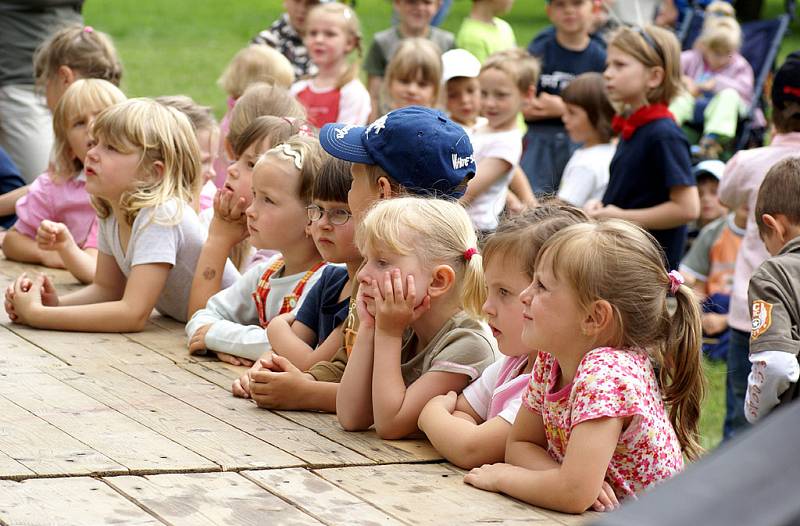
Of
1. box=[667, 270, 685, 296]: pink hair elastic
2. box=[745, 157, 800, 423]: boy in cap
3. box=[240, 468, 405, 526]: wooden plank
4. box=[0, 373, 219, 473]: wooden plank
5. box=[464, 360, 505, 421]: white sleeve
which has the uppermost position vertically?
box=[667, 270, 685, 296]: pink hair elastic

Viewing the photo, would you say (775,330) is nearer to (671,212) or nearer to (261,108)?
(671,212)

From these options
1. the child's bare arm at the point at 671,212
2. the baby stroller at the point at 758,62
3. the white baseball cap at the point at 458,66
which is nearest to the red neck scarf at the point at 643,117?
the child's bare arm at the point at 671,212

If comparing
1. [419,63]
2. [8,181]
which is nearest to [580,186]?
[419,63]

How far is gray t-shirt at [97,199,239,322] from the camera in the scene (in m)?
4.69

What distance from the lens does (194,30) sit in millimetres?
25609

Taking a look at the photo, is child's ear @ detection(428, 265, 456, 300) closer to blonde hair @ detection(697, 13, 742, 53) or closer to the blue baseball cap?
the blue baseball cap

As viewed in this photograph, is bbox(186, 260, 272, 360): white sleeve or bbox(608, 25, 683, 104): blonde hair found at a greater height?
bbox(608, 25, 683, 104): blonde hair

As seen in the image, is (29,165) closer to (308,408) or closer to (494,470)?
(308,408)

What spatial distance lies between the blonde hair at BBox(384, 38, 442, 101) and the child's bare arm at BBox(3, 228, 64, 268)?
A: 269cm

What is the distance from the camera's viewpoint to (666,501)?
794 millimetres

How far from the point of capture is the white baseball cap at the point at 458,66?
736 cm

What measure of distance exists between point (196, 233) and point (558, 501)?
2574 millimetres

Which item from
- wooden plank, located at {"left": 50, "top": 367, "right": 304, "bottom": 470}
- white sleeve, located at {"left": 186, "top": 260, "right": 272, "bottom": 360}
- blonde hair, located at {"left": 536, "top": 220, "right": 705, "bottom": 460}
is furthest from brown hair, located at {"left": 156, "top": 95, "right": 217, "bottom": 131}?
blonde hair, located at {"left": 536, "top": 220, "right": 705, "bottom": 460}

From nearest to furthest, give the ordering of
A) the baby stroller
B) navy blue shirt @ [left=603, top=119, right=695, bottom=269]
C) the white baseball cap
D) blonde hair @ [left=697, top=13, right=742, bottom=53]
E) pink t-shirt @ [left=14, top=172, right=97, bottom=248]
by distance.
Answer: pink t-shirt @ [left=14, top=172, right=97, bottom=248] → navy blue shirt @ [left=603, top=119, right=695, bottom=269] → the white baseball cap → the baby stroller → blonde hair @ [left=697, top=13, right=742, bottom=53]
